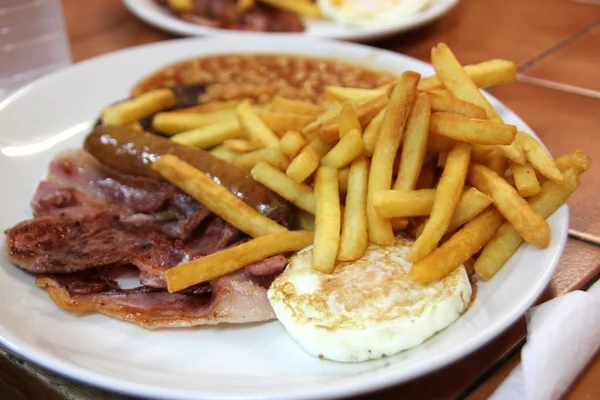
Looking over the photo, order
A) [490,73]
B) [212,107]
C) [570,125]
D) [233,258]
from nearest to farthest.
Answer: [233,258] < [490,73] < [212,107] < [570,125]

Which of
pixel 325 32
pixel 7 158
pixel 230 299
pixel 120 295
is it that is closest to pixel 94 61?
pixel 7 158

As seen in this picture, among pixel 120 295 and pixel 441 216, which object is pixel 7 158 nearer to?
pixel 120 295

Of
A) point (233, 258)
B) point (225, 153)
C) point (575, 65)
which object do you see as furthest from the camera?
point (575, 65)

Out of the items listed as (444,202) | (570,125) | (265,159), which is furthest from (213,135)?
(570,125)

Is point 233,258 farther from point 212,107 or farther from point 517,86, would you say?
point 517,86

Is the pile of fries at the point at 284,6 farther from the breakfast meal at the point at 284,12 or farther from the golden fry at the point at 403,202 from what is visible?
the golden fry at the point at 403,202

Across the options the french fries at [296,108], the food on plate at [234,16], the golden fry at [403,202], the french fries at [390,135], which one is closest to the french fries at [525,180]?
the golden fry at [403,202]
